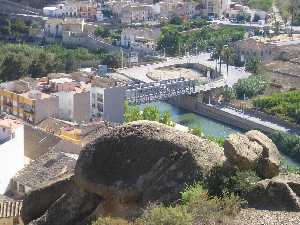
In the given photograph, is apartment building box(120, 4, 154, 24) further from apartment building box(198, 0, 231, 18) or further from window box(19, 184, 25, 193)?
window box(19, 184, 25, 193)

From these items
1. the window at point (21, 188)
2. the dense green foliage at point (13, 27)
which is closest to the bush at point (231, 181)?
the window at point (21, 188)

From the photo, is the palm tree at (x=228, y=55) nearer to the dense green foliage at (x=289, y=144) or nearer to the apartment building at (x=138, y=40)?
the apartment building at (x=138, y=40)

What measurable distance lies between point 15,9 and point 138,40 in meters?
15.3

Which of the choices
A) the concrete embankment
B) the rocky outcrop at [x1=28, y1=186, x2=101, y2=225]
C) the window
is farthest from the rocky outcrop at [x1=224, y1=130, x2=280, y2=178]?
the concrete embankment

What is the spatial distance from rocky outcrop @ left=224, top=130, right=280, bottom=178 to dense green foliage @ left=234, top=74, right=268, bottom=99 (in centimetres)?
2611

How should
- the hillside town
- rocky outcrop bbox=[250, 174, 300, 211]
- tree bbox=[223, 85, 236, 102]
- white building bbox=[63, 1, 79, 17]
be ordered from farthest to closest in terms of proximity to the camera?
white building bbox=[63, 1, 79, 17], tree bbox=[223, 85, 236, 102], the hillside town, rocky outcrop bbox=[250, 174, 300, 211]

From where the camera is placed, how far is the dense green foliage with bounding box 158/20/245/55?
4366 cm

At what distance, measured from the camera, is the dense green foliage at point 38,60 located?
33.7 meters

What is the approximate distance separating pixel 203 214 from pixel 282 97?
2598 centimetres

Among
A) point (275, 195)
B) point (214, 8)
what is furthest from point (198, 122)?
point (214, 8)

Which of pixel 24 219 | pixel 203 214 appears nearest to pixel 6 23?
pixel 24 219

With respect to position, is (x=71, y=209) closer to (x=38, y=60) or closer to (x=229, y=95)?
(x=229, y=95)

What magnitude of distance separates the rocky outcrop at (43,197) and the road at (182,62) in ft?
85.6

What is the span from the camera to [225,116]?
31.8 m
